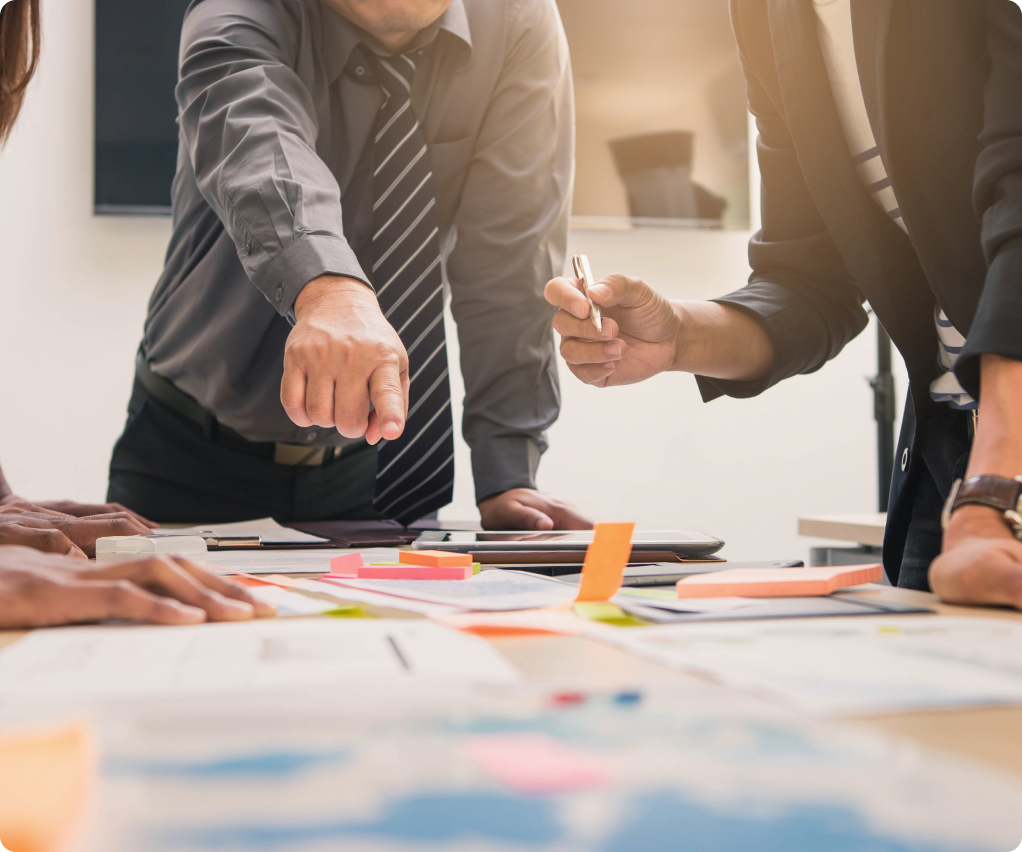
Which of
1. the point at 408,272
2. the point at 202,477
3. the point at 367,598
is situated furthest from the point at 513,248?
the point at 367,598

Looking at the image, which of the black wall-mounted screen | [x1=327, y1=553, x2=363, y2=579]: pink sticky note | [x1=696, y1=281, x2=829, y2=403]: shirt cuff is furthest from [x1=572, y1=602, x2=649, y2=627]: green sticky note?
the black wall-mounted screen

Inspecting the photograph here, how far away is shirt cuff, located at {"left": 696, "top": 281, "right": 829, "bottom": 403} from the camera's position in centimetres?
101

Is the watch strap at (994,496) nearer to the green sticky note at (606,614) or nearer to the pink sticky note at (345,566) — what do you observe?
the green sticky note at (606,614)

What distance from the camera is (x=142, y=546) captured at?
79 centimetres

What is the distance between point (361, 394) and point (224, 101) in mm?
497

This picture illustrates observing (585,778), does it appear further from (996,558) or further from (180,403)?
(180,403)

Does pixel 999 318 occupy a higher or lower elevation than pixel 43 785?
higher

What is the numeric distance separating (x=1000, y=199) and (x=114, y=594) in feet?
2.34

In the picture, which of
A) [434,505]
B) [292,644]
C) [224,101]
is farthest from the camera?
[434,505]

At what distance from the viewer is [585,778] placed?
0.25m

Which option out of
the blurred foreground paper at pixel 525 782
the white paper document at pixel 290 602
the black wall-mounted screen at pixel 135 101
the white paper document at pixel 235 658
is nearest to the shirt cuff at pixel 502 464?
the white paper document at pixel 290 602

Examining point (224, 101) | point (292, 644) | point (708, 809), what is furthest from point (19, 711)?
point (224, 101)

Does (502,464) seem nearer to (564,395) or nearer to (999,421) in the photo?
(999,421)

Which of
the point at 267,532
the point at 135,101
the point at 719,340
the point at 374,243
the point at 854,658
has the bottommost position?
the point at 267,532
